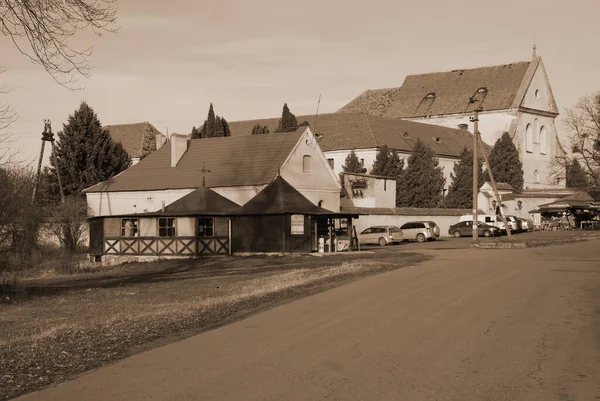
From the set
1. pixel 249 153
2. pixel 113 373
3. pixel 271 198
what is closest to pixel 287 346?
pixel 113 373

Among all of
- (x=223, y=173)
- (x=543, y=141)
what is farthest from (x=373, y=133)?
(x=223, y=173)

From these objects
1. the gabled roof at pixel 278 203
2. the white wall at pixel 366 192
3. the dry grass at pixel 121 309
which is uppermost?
the white wall at pixel 366 192

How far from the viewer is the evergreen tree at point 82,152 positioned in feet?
230

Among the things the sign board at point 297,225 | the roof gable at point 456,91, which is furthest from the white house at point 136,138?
the sign board at point 297,225

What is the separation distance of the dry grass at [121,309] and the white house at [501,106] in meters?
67.1

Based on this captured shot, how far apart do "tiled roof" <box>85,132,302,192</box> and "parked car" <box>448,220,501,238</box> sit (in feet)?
61.0

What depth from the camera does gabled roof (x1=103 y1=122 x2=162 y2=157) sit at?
314 ft

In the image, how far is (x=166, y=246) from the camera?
47219mm

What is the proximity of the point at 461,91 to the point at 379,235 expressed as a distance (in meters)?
54.8

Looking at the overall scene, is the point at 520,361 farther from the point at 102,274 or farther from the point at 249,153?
the point at 249,153

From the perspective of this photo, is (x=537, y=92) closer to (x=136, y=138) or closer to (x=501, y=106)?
(x=501, y=106)

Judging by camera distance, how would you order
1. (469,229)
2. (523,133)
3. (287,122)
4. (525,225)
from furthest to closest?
(523,133) → (287,122) → (525,225) → (469,229)

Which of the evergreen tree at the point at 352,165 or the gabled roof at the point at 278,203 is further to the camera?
the evergreen tree at the point at 352,165

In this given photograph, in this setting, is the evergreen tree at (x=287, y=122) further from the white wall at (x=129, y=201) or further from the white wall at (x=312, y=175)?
the white wall at (x=129, y=201)
